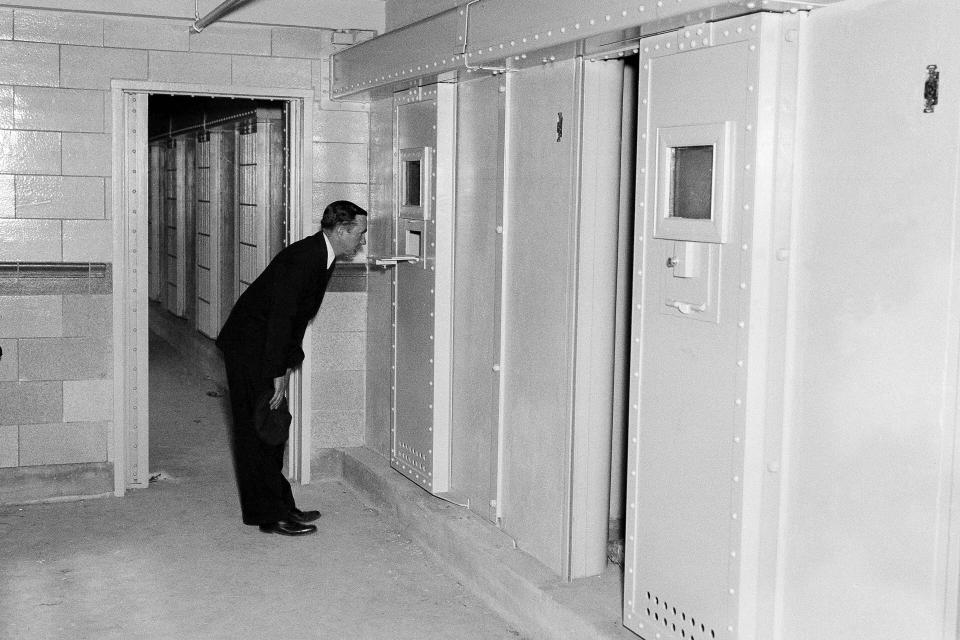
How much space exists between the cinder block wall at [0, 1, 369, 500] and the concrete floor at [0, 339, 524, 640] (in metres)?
0.58

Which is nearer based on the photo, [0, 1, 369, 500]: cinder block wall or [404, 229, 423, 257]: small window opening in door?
[404, 229, 423, 257]: small window opening in door

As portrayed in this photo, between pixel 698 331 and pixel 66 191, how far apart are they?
4.26 meters

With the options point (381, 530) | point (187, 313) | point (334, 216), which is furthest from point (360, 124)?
point (187, 313)

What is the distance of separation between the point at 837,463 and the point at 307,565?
3110 mm

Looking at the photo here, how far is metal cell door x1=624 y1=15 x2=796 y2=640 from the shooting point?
3.39m

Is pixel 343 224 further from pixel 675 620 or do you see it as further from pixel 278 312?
pixel 675 620

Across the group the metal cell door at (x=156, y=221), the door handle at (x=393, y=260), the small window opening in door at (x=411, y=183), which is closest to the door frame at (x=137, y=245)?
the door handle at (x=393, y=260)

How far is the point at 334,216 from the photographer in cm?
→ 585

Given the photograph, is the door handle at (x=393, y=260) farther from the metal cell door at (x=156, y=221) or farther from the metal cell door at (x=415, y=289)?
the metal cell door at (x=156, y=221)

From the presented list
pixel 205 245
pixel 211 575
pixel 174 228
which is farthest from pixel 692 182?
pixel 174 228

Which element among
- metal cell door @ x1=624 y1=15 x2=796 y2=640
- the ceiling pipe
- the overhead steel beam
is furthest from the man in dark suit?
metal cell door @ x1=624 y1=15 x2=796 y2=640

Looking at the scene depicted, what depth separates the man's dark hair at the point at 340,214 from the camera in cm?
586

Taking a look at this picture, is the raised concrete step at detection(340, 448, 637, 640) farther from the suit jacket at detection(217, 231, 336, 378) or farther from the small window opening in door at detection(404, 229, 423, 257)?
the small window opening in door at detection(404, 229, 423, 257)

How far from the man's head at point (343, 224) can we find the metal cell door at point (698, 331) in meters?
2.33
